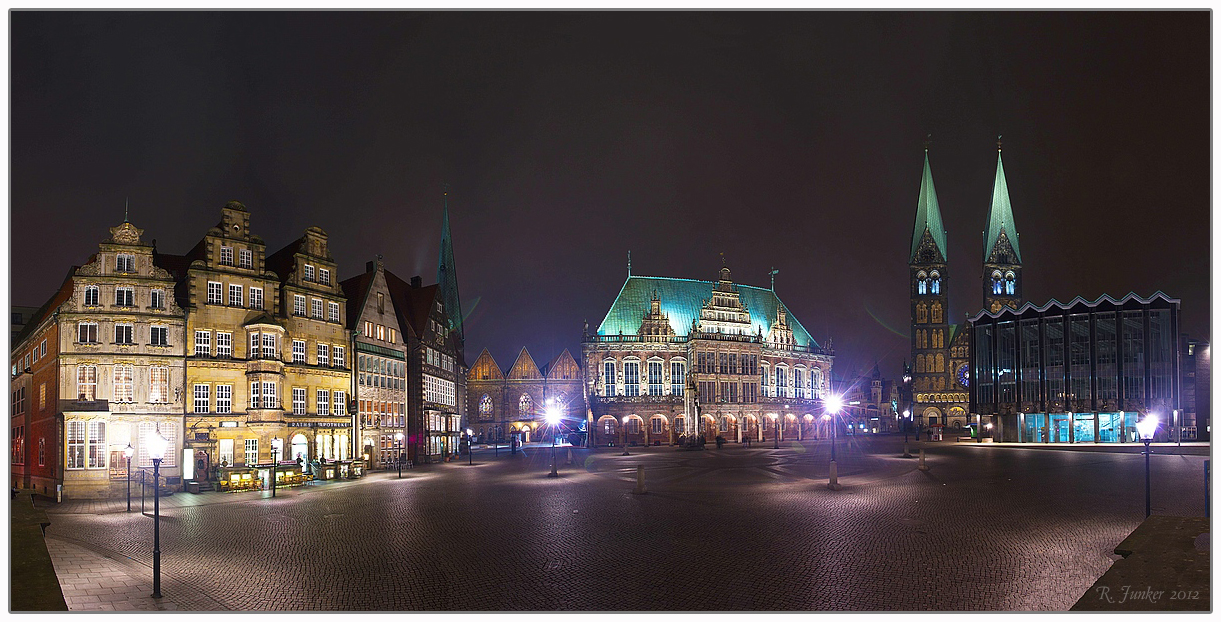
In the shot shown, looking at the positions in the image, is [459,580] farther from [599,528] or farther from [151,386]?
[151,386]

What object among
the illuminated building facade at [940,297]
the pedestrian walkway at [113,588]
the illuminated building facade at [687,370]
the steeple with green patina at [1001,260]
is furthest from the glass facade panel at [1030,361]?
the pedestrian walkway at [113,588]

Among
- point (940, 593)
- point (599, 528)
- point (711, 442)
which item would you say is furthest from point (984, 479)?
point (711, 442)

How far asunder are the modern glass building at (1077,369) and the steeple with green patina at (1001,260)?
2184 inches

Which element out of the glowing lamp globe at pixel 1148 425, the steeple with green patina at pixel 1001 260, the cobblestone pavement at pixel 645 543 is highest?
the steeple with green patina at pixel 1001 260

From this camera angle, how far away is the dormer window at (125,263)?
36469mm

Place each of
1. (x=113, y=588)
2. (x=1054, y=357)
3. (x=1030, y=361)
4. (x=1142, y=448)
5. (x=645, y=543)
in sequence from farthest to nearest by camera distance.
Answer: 1. (x=1030, y=361)
2. (x=1054, y=357)
3. (x=1142, y=448)
4. (x=645, y=543)
5. (x=113, y=588)

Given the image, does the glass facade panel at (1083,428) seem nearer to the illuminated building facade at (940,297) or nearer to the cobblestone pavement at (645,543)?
the cobblestone pavement at (645,543)

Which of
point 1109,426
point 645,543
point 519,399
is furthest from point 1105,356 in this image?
point 645,543

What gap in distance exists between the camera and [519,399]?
100875 mm

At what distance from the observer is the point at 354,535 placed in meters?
19.9

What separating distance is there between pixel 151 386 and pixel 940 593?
35541 millimetres

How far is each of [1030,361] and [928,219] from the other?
184ft

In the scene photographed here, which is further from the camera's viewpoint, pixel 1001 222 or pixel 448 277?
pixel 1001 222

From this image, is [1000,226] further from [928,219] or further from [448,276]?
[448,276]
